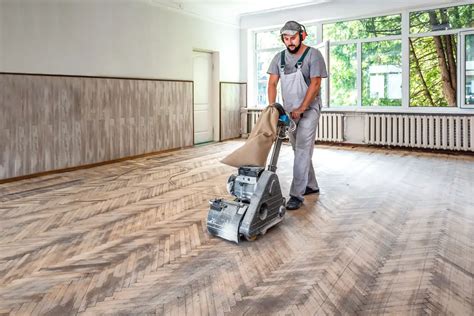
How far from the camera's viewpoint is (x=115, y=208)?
3.91 metres

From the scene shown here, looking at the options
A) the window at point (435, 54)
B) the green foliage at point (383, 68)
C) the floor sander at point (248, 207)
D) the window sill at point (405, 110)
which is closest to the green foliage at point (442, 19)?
the window at point (435, 54)

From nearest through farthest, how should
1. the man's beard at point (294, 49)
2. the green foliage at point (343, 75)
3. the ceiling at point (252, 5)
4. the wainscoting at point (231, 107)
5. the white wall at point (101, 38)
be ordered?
1. the man's beard at point (294, 49)
2. the white wall at point (101, 38)
3. the ceiling at point (252, 5)
4. the green foliage at point (343, 75)
5. the wainscoting at point (231, 107)

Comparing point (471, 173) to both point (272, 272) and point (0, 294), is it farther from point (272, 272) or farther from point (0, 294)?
point (0, 294)

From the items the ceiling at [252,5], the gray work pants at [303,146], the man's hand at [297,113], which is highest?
the ceiling at [252,5]

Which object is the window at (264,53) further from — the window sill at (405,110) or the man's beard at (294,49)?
the man's beard at (294,49)

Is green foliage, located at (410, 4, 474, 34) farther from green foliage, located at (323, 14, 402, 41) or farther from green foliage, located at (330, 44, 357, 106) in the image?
green foliage, located at (330, 44, 357, 106)

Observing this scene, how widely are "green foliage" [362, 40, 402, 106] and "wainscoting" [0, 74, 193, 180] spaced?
11.9 ft

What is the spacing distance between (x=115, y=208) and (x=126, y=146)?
129 inches

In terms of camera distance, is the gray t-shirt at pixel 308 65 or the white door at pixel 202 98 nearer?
the gray t-shirt at pixel 308 65

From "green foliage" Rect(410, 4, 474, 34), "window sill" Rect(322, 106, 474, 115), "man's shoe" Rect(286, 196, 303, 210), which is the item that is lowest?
"man's shoe" Rect(286, 196, 303, 210)

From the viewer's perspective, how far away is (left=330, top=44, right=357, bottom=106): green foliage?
8.54 m

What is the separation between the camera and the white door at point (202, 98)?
8805 millimetres

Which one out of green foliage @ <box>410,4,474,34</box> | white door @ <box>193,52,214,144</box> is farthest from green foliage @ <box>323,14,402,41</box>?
white door @ <box>193,52,214,144</box>

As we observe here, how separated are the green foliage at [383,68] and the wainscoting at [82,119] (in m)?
3.63
